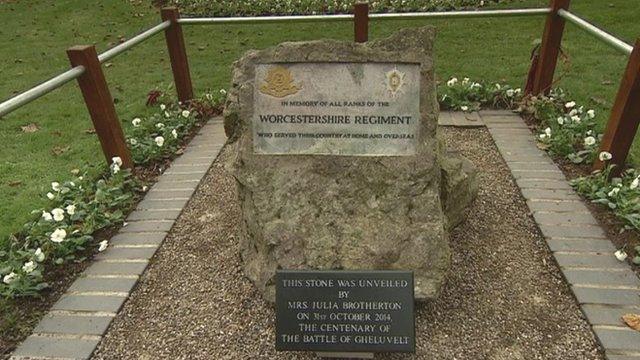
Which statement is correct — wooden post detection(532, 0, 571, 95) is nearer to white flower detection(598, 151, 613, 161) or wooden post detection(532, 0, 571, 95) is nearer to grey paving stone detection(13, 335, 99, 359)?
white flower detection(598, 151, 613, 161)

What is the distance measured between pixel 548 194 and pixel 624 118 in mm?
800

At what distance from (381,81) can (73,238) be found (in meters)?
2.49

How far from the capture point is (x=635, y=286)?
10.6 ft

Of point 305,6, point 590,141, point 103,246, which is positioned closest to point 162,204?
point 103,246

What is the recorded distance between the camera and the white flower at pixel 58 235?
3.62m

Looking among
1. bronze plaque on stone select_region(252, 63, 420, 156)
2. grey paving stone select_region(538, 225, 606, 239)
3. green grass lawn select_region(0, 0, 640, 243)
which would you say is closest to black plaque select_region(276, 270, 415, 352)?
bronze plaque on stone select_region(252, 63, 420, 156)

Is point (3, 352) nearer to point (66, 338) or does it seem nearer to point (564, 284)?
point (66, 338)

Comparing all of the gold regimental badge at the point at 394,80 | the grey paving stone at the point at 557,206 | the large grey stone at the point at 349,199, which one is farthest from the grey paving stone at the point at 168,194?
the grey paving stone at the point at 557,206

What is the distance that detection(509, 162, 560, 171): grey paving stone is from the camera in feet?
15.1

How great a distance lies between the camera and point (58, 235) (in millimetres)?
3637

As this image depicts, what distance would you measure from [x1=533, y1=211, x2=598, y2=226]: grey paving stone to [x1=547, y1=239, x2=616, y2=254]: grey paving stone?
217 mm

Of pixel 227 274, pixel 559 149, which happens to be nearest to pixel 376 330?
pixel 227 274

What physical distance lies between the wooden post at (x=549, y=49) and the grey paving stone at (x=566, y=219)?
89.6 inches

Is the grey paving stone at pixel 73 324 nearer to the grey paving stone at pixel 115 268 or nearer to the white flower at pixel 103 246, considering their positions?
the grey paving stone at pixel 115 268
